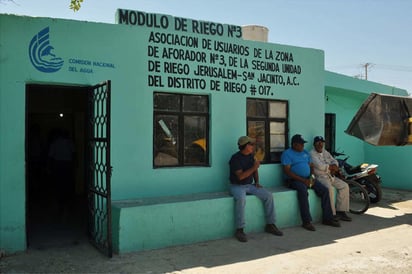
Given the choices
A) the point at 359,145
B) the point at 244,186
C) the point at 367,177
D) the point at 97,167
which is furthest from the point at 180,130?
the point at 359,145

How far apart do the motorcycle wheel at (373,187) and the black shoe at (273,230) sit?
339 centimetres

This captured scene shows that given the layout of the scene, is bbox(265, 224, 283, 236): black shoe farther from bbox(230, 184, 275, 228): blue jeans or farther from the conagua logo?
the conagua logo

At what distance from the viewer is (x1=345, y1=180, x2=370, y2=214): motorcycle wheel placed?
26.5ft

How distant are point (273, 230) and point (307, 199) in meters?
0.96

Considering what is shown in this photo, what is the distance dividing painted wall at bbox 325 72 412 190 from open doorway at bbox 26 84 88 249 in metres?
6.69

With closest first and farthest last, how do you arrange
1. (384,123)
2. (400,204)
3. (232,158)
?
(232,158) < (384,123) < (400,204)

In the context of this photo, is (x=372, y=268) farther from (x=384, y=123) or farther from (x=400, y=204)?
(x=400, y=204)

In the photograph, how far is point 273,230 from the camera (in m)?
6.47

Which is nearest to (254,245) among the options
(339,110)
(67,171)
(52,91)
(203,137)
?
(203,137)

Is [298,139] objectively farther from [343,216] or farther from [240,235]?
[240,235]

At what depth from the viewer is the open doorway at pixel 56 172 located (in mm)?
6324

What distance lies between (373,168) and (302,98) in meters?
2.27

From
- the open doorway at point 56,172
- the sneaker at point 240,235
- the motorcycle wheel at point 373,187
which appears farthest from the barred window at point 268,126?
the open doorway at point 56,172

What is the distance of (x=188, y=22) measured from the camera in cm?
662
